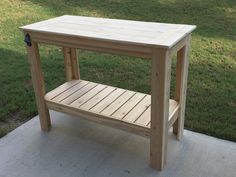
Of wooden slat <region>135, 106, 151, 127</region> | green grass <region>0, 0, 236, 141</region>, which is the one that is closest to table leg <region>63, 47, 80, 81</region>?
green grass <region>0, 0, 236, 141</region>

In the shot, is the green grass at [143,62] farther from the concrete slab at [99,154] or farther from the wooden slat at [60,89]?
the wooden slat at [60,89]

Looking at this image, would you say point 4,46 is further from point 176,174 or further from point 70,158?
point 176,174

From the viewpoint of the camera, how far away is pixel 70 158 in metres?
2.46

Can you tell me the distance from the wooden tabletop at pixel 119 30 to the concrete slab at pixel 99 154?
0.96 metres

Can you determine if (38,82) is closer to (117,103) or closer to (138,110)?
(117,103)

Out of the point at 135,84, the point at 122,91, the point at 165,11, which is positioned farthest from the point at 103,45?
the point at 165,11

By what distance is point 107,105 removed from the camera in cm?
257

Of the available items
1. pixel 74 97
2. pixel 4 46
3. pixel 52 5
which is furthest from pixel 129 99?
pixel 52 5

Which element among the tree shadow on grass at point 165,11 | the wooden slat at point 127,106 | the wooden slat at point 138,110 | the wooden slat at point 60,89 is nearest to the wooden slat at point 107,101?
the wooden slat at point 127,106

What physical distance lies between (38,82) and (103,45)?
2.68 feet

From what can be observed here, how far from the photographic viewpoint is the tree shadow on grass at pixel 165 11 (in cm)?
543

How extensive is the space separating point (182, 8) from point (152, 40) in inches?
185

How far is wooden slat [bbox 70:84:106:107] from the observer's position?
8.59 ft

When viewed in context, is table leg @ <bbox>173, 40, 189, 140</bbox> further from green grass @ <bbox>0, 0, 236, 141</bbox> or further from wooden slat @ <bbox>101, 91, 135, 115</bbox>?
wooden slat @ <bbox>101, 91, 135, 115</bbox>
